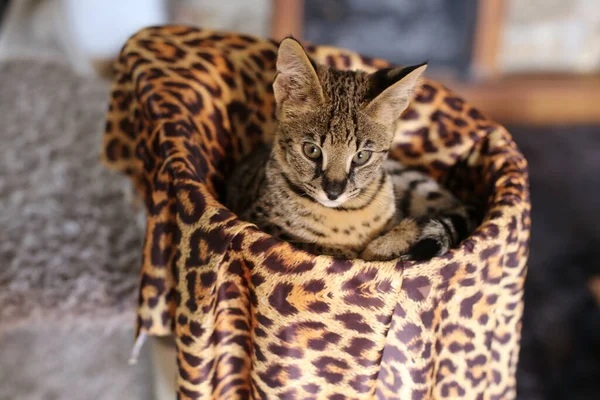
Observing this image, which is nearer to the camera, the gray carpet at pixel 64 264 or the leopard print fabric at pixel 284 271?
the leopard print fabric at pixel 284 271

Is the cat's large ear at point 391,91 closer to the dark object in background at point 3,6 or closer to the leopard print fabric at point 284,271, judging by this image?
the leopard print fabric at point 284,271

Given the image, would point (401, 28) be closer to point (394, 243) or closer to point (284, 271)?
point (394, 243)

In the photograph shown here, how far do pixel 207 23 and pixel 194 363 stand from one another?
166 centimetres

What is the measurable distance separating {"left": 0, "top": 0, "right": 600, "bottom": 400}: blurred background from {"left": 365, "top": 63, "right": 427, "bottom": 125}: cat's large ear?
2.56 ft

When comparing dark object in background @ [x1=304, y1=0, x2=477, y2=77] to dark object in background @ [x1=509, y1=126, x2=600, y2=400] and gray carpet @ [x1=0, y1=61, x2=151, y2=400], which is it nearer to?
dark object in background @ [x1=509, y1=126, x2=600, y2=400]

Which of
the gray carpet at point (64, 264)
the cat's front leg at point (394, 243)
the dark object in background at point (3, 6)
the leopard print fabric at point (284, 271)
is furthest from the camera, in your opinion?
the dark object in background at point (3, 6)

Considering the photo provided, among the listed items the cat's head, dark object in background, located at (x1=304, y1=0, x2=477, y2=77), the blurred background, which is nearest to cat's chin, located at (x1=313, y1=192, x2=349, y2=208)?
the cat's head

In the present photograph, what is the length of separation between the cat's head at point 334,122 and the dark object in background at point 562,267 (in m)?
0.90

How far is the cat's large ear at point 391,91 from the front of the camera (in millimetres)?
871

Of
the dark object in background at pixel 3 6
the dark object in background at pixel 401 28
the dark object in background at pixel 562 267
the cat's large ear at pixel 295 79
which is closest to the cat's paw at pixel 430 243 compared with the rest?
the cat's large ear at pixel 295 79

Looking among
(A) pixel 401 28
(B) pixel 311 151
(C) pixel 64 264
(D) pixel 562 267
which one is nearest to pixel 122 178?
(C) pixel 64 264

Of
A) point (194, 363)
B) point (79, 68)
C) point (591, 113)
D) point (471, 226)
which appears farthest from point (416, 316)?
point (591, 113)

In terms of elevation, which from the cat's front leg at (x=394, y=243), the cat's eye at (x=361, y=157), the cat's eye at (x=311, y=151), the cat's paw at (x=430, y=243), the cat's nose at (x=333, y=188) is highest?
the cat's eye at (x=311, y=151)

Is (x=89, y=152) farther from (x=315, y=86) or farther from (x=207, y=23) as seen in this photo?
(x=315, y=86)
